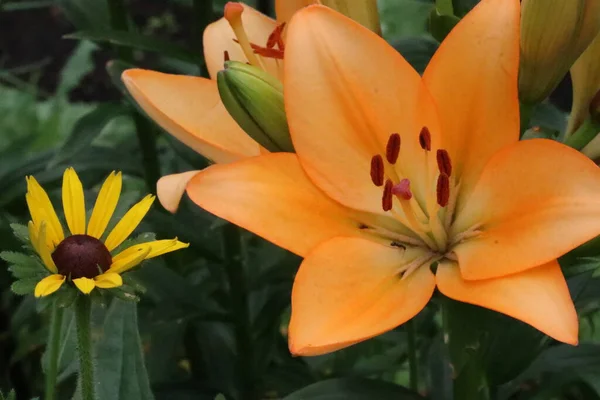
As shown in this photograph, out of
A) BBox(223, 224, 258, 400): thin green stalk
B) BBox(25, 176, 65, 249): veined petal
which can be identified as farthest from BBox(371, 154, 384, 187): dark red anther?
BBox(223, 224, 258, 400): thin green stalk

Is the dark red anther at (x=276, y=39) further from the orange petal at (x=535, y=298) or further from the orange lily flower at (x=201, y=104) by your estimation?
the orange petal at (x=535, y=298)

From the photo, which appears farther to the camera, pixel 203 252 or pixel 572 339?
pixel 203 252

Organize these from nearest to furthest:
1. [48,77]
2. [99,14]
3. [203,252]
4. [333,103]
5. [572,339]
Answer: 1. [572,339]
2. [333,103]
3. [203,252]
4. [99,14]
5. [48,77]

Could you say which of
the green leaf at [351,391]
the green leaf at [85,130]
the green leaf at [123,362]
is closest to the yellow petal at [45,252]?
the green leaf at [123,362]

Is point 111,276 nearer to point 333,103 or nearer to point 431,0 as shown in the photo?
point 333,103

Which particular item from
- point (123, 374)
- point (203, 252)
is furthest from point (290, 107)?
point (203, 252)

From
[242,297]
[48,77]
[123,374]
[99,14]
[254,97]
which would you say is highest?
[254,97]

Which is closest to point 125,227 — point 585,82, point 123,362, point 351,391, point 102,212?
point 102,212
